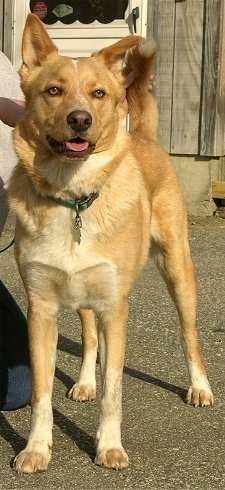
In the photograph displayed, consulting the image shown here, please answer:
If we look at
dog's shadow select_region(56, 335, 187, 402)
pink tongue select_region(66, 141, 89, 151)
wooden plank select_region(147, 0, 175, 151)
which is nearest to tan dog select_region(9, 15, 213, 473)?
pink tongue select_region(66, 141, 89, 151)

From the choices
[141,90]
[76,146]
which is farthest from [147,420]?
[141,90]

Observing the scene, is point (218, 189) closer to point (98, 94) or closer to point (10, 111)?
point (10, 111)

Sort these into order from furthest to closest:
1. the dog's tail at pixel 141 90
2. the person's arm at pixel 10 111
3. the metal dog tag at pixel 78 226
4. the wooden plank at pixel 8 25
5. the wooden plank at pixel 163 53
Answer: the wooden plank at pixel 8 25
the wooden plank at pixel 163 53
the dog's tail at pixel 141 90
the person's arm at pixel 10 111
the metal dog tag at pixel 78 226

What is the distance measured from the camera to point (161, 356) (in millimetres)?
4590

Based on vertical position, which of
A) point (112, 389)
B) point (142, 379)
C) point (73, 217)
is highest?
point (73, 217)

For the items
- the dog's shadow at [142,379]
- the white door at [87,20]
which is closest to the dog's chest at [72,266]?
the dog's shadow at [142,379]

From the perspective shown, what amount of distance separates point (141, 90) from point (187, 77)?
3903mm

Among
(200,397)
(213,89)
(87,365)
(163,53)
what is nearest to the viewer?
(200,397)

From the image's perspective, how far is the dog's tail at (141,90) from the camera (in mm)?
3832

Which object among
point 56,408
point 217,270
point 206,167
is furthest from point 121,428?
point 206,167

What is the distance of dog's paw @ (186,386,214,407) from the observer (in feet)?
12.9

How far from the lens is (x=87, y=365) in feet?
13.3

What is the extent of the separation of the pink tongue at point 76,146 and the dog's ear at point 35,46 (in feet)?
1.42

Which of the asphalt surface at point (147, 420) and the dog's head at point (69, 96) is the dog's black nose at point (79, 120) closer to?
the dog's head at point (69, 96)
